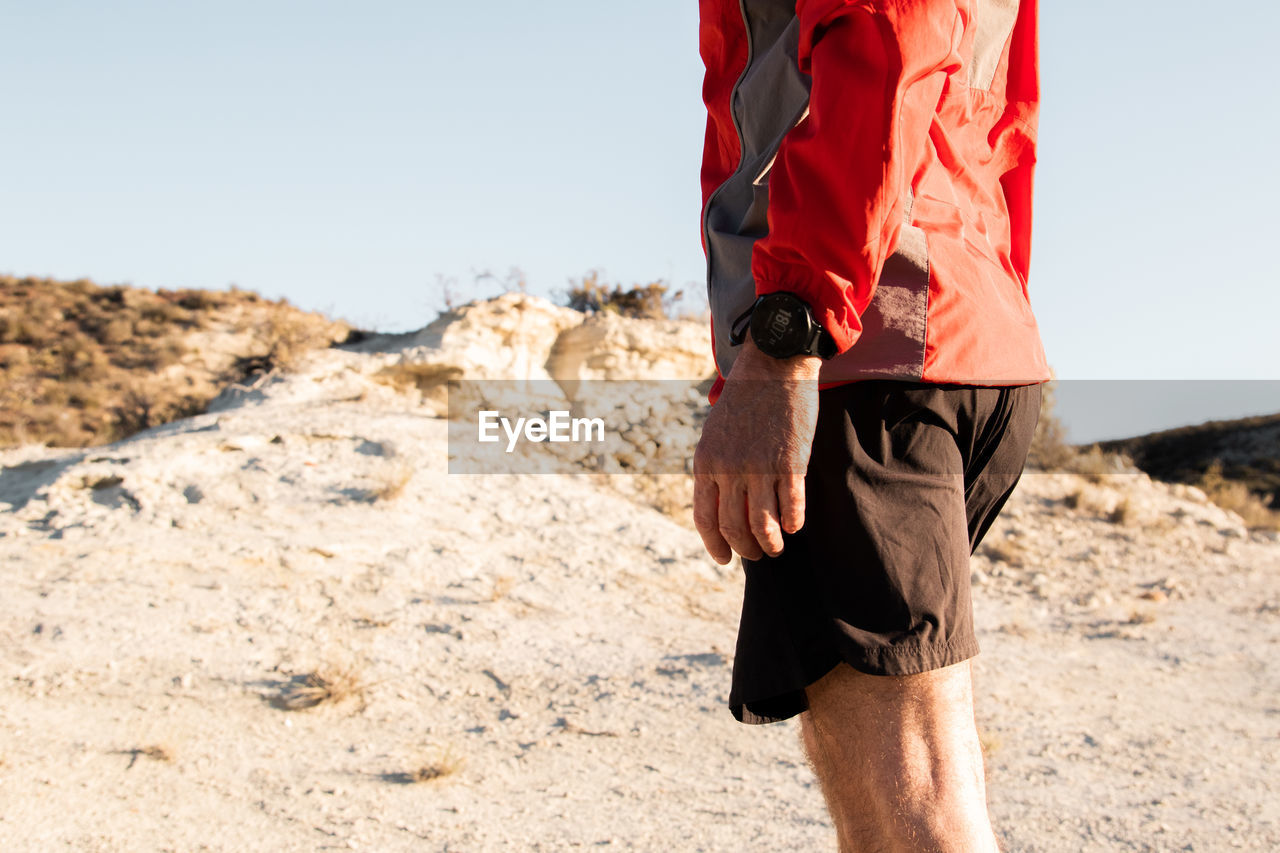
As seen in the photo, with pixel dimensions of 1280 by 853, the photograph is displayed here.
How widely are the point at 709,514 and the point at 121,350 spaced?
51.8ft

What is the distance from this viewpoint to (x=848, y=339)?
115cm

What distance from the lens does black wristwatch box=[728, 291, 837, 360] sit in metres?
1.13

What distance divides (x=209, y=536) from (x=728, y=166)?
422 cm

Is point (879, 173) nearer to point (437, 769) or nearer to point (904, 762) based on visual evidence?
point (904, 762)

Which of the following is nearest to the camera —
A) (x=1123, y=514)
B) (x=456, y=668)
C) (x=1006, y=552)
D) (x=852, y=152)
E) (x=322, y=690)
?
(x=852, y=152)

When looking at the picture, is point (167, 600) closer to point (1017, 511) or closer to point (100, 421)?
point (1017, 511)

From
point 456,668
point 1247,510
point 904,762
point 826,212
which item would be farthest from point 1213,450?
point 826,212

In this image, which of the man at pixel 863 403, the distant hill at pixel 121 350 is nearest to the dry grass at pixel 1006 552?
the man at pixel 863 403

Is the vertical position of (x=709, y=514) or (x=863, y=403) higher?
(x=863, y=403)

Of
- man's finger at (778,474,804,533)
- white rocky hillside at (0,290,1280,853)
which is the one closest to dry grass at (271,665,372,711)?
white rocky hillside at (0,290,1280,853)

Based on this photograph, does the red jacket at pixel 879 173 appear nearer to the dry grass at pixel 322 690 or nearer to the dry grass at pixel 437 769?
the dry grass at pixel 437 769

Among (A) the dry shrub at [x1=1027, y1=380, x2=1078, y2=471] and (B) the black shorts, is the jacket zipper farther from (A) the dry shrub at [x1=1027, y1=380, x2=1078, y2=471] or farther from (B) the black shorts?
(A) the dry shrub at [x1=1027, y1=380, x2=1078, y2=471]

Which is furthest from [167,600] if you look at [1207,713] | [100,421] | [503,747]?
[100,421]

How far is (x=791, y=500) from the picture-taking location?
115 cm
